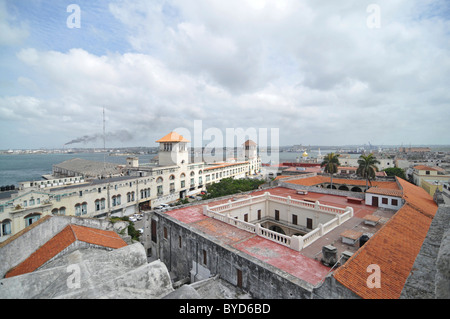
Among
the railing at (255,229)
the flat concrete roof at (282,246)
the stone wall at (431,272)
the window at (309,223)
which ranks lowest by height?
the window at (309,223)

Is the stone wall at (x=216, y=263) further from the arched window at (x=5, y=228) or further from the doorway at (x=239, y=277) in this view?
the arched window at (x=5, y=228)

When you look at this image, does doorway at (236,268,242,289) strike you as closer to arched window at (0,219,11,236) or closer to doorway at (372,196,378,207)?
doorway at (372,196,378,207)

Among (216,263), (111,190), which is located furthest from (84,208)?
(216,263)

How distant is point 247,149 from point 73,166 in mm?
75609

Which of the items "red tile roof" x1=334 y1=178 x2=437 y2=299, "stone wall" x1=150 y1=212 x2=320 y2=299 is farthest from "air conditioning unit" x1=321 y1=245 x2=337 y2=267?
"stone wall" x1=150 y1=212 x2=320 y2=299

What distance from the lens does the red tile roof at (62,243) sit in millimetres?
13751

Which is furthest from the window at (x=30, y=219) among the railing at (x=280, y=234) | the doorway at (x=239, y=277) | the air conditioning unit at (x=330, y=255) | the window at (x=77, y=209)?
the air conditioning unit at (x=330, y=255)

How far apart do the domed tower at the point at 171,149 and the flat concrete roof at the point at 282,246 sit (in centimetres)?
3666

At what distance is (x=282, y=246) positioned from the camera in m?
15.6

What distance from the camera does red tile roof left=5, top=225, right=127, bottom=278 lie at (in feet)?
45.1

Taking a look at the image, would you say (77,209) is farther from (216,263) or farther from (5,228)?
(216,263)

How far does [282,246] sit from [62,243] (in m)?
15.0
